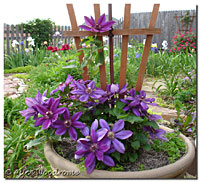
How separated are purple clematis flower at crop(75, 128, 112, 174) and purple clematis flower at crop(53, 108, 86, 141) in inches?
3.3

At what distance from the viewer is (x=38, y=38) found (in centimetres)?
852

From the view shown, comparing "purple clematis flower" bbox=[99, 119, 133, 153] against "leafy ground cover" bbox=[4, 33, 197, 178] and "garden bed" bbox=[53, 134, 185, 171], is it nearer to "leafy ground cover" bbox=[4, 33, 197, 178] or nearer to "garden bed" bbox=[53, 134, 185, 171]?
→ "garden bed" bbox=[53, 134, 185, 171]

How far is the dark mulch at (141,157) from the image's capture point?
109 centimetres

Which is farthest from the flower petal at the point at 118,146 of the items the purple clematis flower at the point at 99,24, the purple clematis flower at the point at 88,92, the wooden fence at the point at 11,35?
the wooden fence at the point at 11,35

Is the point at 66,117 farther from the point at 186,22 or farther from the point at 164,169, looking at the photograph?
the point at 186,22

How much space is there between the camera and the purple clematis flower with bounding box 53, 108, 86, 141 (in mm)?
1059

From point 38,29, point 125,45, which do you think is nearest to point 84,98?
point 125,45

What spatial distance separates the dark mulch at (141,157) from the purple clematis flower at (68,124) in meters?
0.17

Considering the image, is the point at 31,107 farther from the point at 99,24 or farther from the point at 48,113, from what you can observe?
the point at 99,24

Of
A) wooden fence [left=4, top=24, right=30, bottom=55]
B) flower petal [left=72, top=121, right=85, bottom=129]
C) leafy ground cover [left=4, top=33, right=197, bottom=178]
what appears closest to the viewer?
flower petal [left=72, top=121, right=85, bottom=129]

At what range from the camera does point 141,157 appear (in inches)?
46.1

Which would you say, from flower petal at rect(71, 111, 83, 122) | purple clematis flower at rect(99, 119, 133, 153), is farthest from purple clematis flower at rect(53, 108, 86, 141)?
purple clematis flower at rect(99, 119, 133, 153)

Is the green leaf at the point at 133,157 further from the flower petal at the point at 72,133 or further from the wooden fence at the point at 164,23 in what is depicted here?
the wooden fence at the point at 164,23

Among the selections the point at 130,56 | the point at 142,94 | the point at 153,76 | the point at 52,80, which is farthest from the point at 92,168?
the point at 130,56
